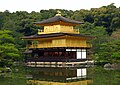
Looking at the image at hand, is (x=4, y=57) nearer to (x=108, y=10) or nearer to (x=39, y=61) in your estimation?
(x=39, y=61)

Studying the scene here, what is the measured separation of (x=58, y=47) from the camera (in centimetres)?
3872

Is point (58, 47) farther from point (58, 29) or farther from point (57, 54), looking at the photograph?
point (58, 29)

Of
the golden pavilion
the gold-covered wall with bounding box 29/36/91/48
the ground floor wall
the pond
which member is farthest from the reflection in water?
the gold-covered wall with bounding box 29/36/91/48

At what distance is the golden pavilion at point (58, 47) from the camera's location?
125ft

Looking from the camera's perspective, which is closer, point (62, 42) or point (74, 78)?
point (74, 78)

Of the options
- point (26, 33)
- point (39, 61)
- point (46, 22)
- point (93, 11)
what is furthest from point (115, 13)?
point (39, 61)

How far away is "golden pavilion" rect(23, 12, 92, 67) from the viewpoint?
38.2 metres

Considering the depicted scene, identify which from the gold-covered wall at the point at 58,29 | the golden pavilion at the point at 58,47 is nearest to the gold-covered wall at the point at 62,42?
the golden pavilion at the point at 58,47

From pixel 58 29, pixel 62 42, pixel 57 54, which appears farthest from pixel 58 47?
A: pixel 58 29

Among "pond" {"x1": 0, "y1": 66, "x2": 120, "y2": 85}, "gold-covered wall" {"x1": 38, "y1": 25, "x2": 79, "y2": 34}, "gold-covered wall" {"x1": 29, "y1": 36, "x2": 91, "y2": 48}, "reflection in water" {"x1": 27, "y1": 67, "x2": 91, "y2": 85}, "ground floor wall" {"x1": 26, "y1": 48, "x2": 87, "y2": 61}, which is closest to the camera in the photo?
"pond" {"x1": 0, "y1": 66, "x2": 120, "y2": 85}

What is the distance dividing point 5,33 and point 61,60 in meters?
8.97

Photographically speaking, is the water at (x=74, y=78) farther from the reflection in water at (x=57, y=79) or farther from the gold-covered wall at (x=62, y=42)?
the gold-covered wall at (x=62, y=42)

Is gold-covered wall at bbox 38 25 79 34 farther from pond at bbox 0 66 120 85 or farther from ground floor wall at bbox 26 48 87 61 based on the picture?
Result: pond at bbox 0 66 120 85

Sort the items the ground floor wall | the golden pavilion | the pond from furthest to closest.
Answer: the ground floor wall
the golden pavilion
the pond
